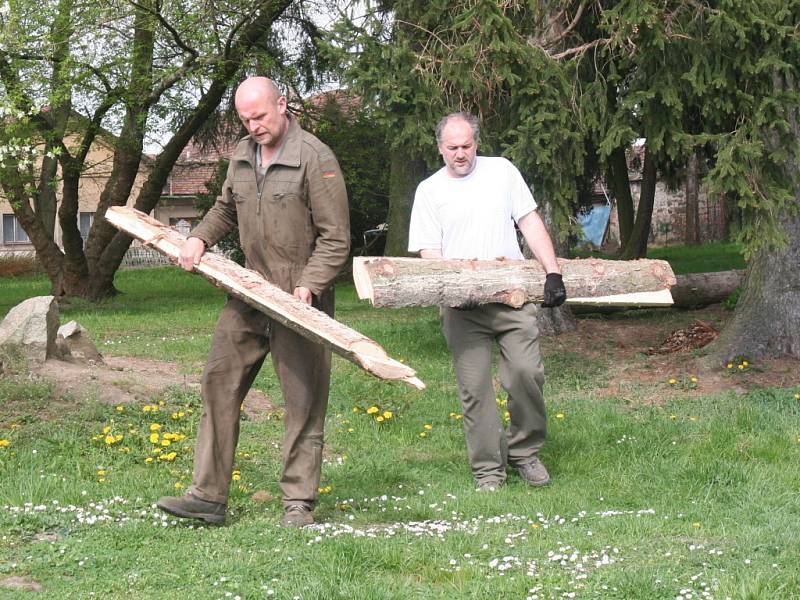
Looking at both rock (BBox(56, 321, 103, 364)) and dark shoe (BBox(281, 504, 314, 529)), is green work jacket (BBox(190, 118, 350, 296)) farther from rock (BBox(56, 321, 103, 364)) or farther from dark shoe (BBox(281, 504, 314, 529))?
rock (BBox(56, 321, 103, 364))

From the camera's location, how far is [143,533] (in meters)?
5.45

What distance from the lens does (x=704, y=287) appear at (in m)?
14.6

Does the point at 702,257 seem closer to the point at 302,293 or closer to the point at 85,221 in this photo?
the point at 302,293

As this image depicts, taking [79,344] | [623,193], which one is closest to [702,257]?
[623,193]

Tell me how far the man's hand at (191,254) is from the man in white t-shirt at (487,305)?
1.42 metres

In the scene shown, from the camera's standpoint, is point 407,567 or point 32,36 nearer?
point 407,567

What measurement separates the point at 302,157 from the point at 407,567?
82.9 inches

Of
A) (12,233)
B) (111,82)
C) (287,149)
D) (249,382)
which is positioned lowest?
(249,382)

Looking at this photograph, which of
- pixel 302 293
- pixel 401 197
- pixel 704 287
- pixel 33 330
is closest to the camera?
pixel 302 293

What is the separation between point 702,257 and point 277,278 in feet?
77.7

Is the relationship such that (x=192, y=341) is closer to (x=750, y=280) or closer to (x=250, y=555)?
(x=750, y=280)

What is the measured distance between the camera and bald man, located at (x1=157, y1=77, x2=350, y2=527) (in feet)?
18.6

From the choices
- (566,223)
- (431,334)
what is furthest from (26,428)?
(431,334)

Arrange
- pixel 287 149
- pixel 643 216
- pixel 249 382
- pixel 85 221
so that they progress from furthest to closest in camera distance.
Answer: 1. pixel 85 221
2. pixel 643 216
3. pixel 249 382
4. pixel 287 149
